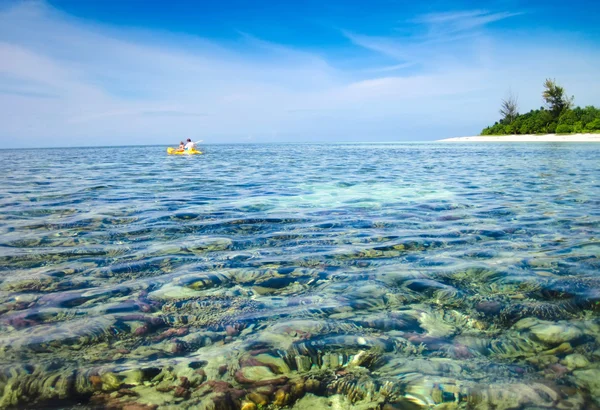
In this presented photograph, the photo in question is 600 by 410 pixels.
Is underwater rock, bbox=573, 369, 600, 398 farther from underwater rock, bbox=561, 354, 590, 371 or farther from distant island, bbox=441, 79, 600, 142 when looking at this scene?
distant island, bbox=441, 79, 600, 142

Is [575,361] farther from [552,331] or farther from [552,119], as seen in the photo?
[552,119]

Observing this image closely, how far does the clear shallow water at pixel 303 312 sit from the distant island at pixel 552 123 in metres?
54.1

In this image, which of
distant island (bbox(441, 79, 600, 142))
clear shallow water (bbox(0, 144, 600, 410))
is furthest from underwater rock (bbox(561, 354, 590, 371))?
distant island (bbox(441, 79, 600, 142))

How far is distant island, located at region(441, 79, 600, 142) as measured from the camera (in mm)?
51603

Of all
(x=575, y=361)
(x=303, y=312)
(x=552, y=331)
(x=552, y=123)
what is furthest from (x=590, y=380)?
(x=552, y=123)

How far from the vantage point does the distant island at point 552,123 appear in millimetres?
51603

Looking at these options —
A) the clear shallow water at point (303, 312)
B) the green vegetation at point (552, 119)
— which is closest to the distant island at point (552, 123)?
the green vegetation at point (552, 119)

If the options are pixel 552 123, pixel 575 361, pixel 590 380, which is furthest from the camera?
pixel 552 123

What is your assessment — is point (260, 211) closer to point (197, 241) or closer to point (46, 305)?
point (197, 241)

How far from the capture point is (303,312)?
9.75 ft

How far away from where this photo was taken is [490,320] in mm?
2807

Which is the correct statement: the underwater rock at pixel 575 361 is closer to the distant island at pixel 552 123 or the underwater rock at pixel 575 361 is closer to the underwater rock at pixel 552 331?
the underwater rock at pixel 552 331

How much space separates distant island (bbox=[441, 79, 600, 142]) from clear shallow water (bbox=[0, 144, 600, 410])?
2128 inches

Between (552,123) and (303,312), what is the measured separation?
244ft
